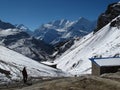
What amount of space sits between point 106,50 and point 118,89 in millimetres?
161020

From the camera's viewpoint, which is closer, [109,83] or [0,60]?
[109,83]

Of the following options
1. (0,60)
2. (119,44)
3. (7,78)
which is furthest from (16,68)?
(119,44)

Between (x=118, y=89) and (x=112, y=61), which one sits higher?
(x=112, y=61)

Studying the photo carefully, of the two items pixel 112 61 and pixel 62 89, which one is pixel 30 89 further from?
pixel 112 61

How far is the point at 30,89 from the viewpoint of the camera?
33031 mm

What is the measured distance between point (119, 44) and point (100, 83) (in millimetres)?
157927

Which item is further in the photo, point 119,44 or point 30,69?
point 119,44

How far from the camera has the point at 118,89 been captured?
32312mm

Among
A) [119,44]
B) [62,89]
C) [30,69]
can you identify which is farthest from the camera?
[119,44]

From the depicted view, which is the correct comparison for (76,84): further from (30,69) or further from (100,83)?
(30,69)

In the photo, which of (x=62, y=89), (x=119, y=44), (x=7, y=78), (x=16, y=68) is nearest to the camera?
(x=62, y=89)

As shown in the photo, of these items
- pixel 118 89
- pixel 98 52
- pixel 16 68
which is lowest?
pixel 118 89

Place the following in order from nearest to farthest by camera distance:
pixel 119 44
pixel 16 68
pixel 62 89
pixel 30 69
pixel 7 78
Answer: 1. pixel 62 89
2. pixel 7 78
3. pixel 16 68
4. pixel 30 69
5. pixel 119 44

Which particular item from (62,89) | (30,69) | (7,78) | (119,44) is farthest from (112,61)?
(119,44)
